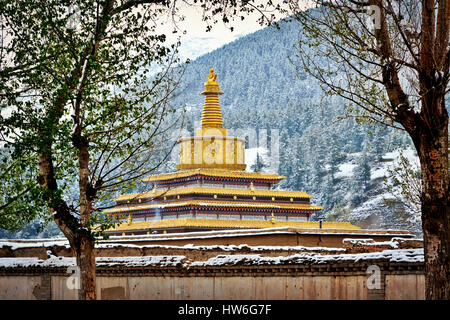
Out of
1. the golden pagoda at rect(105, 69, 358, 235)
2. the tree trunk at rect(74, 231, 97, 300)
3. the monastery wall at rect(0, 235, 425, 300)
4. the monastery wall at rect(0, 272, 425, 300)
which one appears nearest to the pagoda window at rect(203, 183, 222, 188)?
the golden pagoda at rect(105, 69, 358, 235)

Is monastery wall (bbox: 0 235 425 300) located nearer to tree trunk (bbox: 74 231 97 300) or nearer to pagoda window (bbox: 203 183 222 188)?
tree trunk (bbox: 74 231 97 300)

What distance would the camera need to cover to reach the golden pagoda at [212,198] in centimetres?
5425

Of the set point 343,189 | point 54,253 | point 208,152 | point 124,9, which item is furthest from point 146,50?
point 343,189

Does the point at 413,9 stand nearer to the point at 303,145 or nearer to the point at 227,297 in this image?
the point at 227,297

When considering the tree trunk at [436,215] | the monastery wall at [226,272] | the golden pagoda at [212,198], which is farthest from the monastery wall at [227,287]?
the golden pagoda at [212,198]

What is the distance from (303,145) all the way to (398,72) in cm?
12906

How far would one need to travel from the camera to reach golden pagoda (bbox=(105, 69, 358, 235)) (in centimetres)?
5425

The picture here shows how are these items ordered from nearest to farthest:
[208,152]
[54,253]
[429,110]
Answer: [429,110]
[54,253]
[208,152]

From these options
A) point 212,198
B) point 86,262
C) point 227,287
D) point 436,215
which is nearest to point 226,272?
point 227,287

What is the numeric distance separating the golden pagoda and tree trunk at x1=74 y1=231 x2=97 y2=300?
31.3m

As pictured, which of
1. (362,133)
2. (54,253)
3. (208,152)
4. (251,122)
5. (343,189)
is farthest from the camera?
(251,122)

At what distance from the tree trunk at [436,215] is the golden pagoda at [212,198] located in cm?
3574

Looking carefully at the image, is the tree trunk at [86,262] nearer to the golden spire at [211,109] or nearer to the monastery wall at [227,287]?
the monastery wall at [227,287]

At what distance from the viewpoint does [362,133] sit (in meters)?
170
